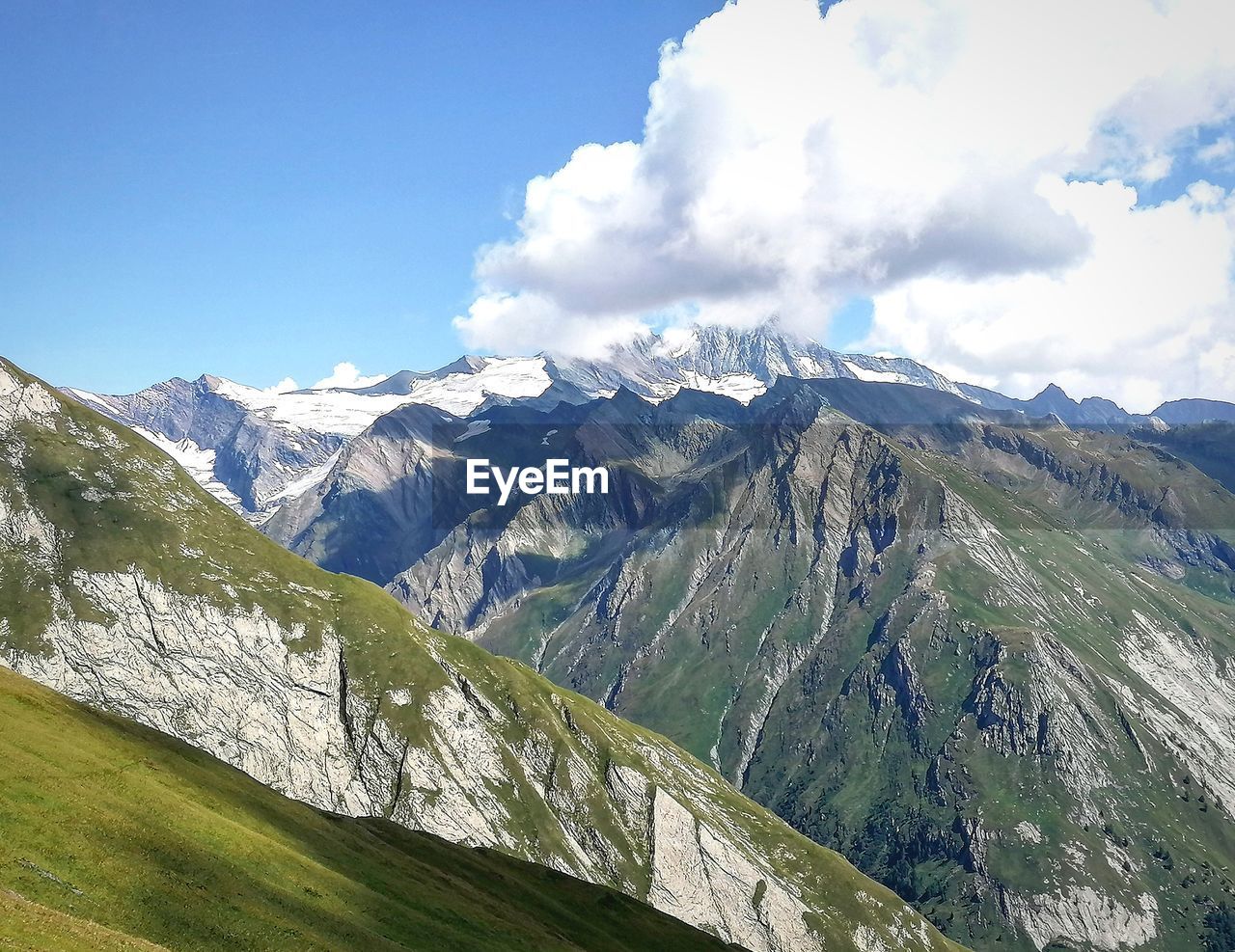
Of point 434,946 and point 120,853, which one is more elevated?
point 120,853

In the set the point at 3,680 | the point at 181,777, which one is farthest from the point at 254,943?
the point at 3,680

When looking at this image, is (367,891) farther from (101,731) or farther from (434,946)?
(101,731)

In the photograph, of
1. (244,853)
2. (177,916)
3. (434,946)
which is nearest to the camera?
(177,916)

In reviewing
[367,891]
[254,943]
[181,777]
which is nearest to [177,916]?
[254,943]

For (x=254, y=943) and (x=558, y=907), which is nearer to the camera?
(x=254, y=943)

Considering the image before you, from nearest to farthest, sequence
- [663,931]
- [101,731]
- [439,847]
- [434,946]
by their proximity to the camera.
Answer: [434,946]
[101,731]
[439,847]
[663,931]

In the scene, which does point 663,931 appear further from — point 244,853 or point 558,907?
point 244,853
